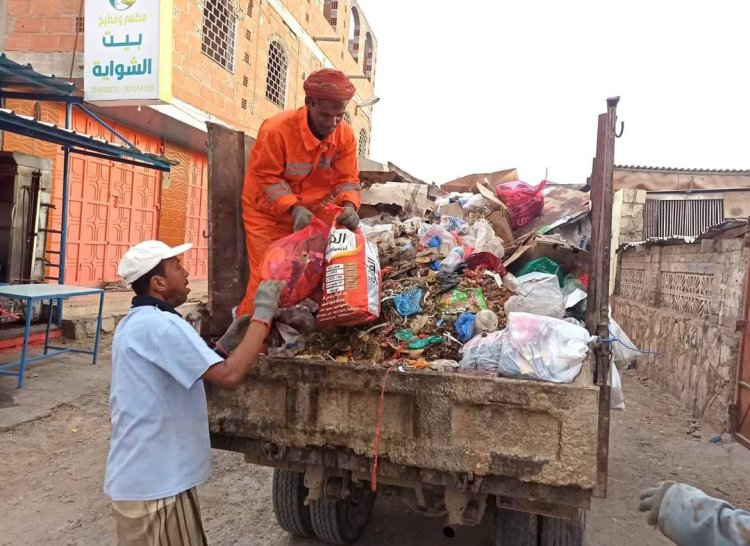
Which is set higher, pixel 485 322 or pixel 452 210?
pixel 452 210

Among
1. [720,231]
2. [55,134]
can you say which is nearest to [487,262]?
[720,231]

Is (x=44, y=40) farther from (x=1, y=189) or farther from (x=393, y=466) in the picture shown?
(x=393, y=466)

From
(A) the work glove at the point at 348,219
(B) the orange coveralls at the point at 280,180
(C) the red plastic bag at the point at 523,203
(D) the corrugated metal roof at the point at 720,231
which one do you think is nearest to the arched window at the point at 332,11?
(D) the corrugated metal roof at the point at 720,231

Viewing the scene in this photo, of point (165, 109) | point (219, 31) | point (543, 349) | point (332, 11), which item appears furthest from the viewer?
point (332, 11)

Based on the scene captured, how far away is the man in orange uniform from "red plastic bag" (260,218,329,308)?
0.18 meters

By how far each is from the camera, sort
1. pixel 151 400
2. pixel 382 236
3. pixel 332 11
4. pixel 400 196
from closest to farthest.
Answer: pixel 151 400, pixel 382 236, pixel 400 196, pixel 332 11

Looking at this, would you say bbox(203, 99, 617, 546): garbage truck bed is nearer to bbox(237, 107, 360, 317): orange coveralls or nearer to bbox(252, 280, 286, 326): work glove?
bbox(252, 280, 286, 326): work glove

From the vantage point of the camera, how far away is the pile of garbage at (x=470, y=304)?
2113mm

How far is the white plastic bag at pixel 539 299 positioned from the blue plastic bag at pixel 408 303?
1.44 feet

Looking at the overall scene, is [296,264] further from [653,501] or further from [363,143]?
[363,143]

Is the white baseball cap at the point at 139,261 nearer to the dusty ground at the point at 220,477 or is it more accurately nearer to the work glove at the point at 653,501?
the work glove at the point at 653,501

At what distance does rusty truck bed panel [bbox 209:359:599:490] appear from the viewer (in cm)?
177

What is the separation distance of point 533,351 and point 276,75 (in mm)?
14135

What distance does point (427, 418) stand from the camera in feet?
6.39
